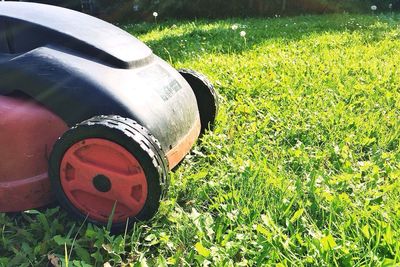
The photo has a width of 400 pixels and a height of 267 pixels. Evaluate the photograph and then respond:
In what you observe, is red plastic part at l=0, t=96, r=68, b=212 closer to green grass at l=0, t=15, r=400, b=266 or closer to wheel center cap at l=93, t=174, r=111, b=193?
green grass at l=0, t=15, r=400, b=266

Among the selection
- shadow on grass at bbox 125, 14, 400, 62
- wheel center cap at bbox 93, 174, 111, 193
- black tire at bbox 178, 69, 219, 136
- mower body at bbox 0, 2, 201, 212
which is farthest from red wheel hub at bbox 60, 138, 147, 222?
shadow on grass at bbox 125, 14, 400, 62

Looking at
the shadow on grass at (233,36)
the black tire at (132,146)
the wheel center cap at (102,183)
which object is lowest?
the shadow on grass at (233,36)

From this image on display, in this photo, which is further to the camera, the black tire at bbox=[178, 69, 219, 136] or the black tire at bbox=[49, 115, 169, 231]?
the black tire at bbox=[178, 69, 219, 136]

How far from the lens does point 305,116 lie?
7.96 feet

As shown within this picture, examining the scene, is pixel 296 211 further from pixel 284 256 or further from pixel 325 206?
pixel 284 256

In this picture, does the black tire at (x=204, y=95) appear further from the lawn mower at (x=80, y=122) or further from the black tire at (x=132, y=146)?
the black tire at (x=132, y=146)

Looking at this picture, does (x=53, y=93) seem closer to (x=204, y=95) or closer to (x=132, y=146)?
(x=132, y=146)

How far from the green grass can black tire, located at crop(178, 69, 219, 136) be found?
0.09m

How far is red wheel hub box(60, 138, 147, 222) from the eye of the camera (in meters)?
1.39

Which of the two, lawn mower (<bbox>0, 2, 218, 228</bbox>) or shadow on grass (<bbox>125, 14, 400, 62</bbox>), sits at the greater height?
lawn mower (<bbox>0, 2, 218, 228</bbox>)

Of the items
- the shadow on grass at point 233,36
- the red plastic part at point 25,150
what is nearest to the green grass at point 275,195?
the red plastic part at point 25,150

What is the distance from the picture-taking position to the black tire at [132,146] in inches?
52.7

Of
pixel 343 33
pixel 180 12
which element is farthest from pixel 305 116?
pixel 180 12

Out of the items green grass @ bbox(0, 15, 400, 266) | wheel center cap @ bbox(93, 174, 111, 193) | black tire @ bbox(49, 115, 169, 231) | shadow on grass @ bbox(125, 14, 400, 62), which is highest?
black tire @ bbox(49, 115, 169, 231)
